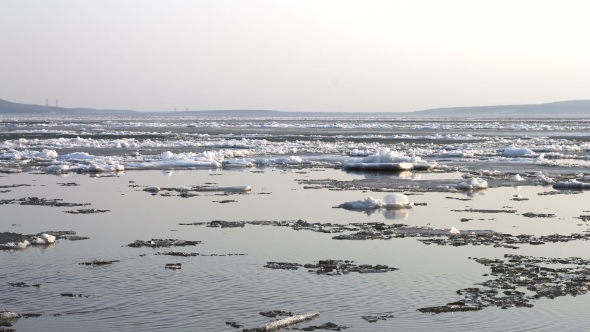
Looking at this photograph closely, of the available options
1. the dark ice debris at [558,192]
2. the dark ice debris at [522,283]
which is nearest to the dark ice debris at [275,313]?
the dark ice debris at [522,283]

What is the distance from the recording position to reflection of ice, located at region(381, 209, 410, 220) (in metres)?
15.7

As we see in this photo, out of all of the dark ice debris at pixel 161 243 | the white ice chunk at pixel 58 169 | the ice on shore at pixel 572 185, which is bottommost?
the white ice chunk at pixel 58 169

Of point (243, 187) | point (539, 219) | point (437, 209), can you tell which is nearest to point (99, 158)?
point (243, 187)

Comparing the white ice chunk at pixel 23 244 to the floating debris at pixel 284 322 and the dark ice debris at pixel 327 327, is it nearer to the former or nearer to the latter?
the floating debris at pixel 284 322

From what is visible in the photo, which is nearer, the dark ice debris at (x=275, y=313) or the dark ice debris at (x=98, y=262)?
the dark ice debris at (x=275, y=313)

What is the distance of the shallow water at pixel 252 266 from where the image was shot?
8602 millimetres

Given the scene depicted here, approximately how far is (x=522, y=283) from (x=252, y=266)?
11.5ft

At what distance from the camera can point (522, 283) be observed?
10.1 metres

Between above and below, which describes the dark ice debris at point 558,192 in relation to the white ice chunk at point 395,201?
below

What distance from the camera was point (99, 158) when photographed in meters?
30.9

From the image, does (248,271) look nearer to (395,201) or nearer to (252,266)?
(252,266)

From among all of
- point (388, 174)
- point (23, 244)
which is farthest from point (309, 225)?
point (388, 174)

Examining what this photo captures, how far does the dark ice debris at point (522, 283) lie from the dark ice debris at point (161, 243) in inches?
174

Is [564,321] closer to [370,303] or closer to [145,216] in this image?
[370,303]
